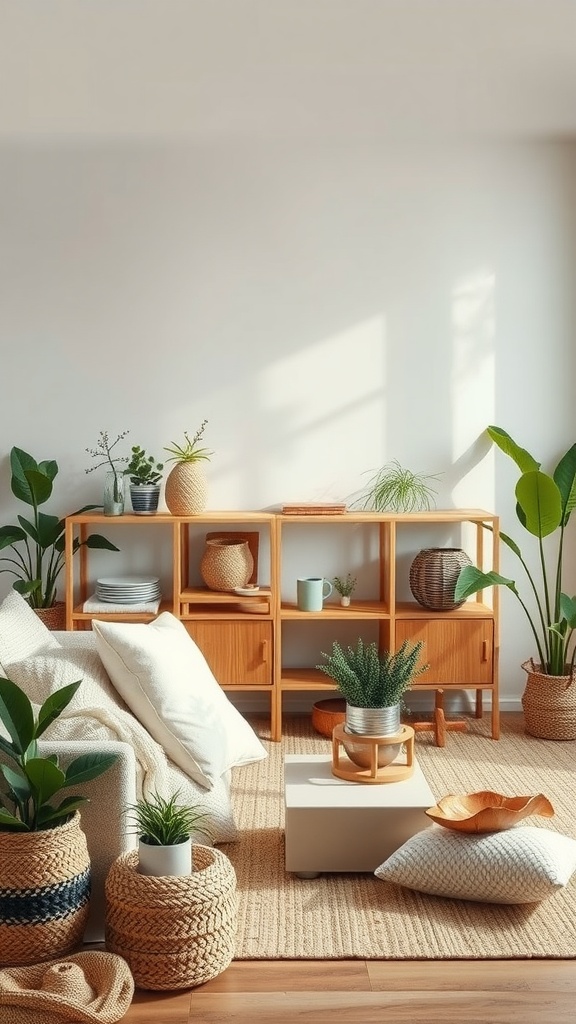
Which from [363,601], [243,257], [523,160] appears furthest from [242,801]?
[523,160]

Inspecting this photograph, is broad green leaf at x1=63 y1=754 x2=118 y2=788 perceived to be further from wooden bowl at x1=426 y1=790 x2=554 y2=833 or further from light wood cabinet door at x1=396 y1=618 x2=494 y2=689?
light wood cabinet door at x1=396 y1=618 x2=494 y2=689

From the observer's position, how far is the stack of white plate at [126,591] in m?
4.62

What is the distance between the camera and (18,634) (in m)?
3.26

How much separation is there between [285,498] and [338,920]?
2.41 m

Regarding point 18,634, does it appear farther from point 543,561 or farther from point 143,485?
point 543,561

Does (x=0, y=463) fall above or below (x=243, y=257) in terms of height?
below

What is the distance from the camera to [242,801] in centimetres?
377

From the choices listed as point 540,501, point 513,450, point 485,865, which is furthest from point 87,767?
point 513,450

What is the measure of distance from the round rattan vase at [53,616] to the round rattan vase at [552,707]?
2.04 metres

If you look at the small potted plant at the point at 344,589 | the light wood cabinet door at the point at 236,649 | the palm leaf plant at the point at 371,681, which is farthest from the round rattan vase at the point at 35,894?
the small potted plant at the point at 344,589

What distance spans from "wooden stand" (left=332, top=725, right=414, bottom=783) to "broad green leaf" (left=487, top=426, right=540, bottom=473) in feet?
5.68

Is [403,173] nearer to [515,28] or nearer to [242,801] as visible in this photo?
[515,28]

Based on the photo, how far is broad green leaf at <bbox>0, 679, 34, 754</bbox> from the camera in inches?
100

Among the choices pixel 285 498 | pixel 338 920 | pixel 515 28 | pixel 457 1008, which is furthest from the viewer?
pixel 285 498
